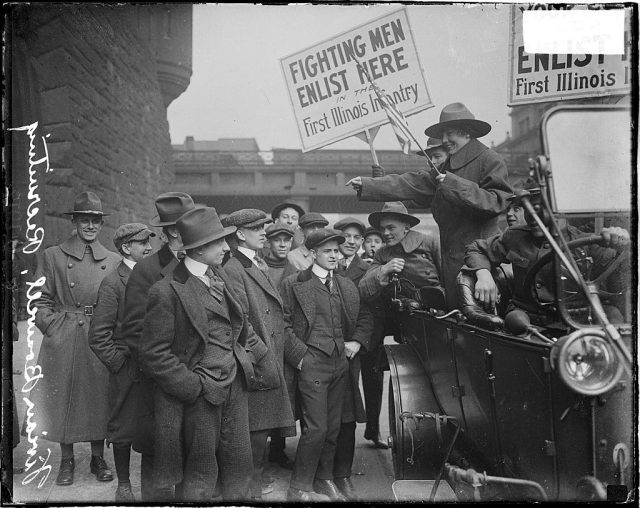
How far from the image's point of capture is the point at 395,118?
4355 mm

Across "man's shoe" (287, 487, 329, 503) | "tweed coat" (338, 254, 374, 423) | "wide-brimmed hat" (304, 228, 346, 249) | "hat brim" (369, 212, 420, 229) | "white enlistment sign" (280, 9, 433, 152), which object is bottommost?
"man's shoe" (287, 487, 329, 503)

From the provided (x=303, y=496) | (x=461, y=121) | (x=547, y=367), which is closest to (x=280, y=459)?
(x=303, y=496)

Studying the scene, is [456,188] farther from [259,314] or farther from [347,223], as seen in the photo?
[259,314]

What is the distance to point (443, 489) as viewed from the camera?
3.90m

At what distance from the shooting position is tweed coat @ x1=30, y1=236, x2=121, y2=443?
4102 millimetres

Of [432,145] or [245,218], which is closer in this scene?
[245,218]

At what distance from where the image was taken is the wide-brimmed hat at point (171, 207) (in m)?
3.90

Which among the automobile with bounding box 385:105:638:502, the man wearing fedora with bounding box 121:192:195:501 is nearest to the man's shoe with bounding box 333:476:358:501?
the automobile with bounding box 385:105:638:502

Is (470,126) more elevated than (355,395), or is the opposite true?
(470,126)

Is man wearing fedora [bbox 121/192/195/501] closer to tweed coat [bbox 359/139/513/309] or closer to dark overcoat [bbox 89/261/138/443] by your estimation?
dark overcoat [bbox 89/261/138/443]

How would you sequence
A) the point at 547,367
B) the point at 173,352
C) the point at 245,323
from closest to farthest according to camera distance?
1. the point at 547,367
2. the point at 173,352
3. the point at 245,323

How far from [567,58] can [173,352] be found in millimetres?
3118

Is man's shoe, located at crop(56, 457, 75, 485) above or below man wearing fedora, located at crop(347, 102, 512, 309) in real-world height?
below

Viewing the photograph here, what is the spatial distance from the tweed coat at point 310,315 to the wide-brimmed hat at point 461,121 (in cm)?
125
